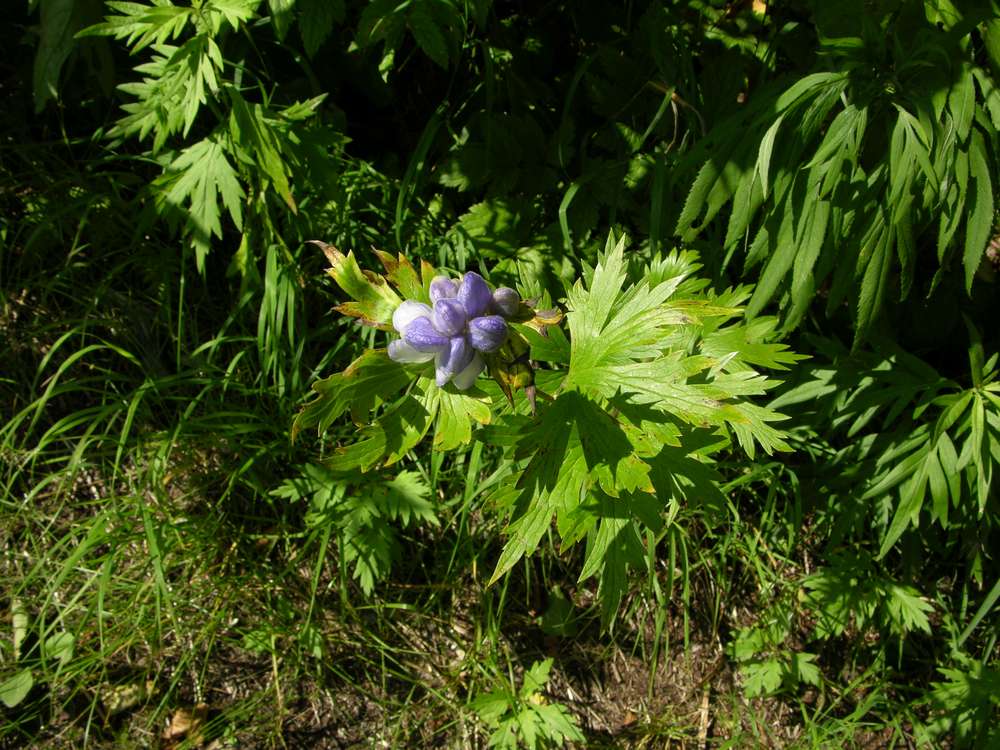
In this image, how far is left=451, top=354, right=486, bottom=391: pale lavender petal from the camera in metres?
1.30

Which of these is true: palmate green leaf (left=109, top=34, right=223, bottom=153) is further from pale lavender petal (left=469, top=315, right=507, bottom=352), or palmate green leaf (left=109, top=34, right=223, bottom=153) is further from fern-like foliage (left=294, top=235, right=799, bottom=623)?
pale lavender petal (left=469, top=315, right=507, bottom=352)

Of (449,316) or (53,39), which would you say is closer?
(449,316)

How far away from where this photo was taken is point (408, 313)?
4.26 ft

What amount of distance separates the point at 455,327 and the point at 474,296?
0.20ft

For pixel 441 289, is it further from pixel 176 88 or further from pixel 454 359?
pixel 176 88

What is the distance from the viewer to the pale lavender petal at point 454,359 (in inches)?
49.8

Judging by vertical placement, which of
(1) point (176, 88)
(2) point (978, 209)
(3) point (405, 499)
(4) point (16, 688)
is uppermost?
(2) point (978, 209)

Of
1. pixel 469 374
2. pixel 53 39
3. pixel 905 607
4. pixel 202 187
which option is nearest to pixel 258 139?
pixel 202 187

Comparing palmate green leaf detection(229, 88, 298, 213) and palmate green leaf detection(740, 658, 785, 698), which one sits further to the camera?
palmate green leaf detection(740, 658, 785, 698)

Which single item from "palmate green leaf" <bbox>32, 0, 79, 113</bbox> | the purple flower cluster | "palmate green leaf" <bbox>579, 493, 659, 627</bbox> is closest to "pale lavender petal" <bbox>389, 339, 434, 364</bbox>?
the purple flower cluster

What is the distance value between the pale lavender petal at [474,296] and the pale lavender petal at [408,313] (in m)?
0.06

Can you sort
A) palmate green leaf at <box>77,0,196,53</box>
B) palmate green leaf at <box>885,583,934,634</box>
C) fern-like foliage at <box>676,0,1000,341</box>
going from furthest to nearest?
palmate green leaf at <box>885,583,934,634</box> → palmate green leaf at <box>77,0,196,53</box> → fern-like foliage at <box>676,0,1000,341</box>

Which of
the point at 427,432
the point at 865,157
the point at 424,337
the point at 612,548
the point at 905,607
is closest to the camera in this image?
the point at 424,337

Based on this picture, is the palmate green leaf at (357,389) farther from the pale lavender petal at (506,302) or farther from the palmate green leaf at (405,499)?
the palmate green leaf at (405,499)
